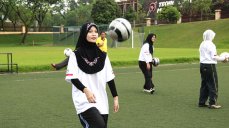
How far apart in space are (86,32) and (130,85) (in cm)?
1022

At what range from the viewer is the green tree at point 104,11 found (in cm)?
7812

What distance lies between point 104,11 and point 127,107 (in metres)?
69.1

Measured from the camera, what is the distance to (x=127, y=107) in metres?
10.4

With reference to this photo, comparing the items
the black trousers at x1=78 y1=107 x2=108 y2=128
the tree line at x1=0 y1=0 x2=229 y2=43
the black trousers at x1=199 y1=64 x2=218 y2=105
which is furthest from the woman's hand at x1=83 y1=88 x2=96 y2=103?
the tree line at x1=0 y1=0 x2=229 y2=43

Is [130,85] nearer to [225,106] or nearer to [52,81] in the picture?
[52,81]

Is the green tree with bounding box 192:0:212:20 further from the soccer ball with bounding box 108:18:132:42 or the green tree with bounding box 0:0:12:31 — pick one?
the soccer ball with bounding box 108:18:132:42

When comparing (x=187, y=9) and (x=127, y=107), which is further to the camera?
(x=187, y=9)

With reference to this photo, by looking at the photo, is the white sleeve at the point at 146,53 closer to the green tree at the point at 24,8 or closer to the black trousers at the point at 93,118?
the black trousers at the point at 93,118

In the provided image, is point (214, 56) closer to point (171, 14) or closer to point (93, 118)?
point (93, 118)

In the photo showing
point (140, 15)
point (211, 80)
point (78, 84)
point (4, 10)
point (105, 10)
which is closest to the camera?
point (78, 84)

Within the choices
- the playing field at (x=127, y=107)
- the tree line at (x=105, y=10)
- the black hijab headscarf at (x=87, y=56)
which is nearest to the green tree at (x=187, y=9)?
the tree line at (x=105, y=10)

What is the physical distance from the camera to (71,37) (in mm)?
56781

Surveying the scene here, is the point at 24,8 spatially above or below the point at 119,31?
above

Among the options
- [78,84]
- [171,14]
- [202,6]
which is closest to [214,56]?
[78,84]
